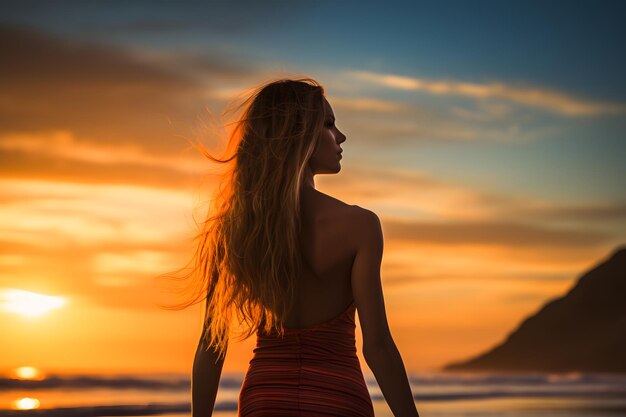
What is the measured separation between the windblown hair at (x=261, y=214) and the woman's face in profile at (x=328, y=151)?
0.04 metres

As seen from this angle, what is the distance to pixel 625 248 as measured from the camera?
3108 inches

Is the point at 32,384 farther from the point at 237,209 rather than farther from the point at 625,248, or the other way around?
the point at 625,248

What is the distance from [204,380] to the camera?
9.43 ft

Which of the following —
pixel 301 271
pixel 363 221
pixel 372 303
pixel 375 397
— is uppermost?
pixel 375 397

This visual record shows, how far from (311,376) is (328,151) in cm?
71

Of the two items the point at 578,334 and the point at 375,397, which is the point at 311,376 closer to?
the point at 375,397

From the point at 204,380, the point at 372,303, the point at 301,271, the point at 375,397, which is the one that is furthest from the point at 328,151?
the point at 375,397

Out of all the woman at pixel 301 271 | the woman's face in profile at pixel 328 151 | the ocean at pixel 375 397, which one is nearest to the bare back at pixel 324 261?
the woman at pixel 301 271

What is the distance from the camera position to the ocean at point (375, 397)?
1438 cm

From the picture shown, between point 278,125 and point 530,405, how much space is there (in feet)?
48.3

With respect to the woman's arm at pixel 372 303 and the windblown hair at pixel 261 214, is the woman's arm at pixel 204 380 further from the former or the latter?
the woman's arm at pixel 372 303

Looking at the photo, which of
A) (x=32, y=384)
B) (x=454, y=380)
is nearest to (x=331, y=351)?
(x=32, y=384)

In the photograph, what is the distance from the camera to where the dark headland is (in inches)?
2360

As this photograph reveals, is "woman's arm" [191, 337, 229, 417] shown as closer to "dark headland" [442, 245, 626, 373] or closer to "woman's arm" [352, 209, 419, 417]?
"woman's arm" [352, 209, 419, 417]
